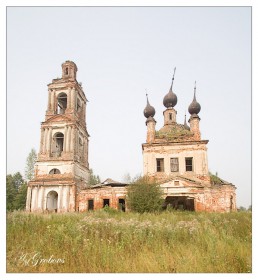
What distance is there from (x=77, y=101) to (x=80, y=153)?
5.70 metres

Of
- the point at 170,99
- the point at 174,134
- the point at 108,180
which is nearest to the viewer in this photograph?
the point at 174,134

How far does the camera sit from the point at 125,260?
571 centimetres

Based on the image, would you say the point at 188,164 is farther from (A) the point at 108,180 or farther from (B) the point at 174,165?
(A) the point at 108,180

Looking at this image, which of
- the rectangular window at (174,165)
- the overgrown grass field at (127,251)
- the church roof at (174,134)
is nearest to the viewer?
the overgrown grass field at (127,251)

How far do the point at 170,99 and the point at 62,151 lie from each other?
12.6 meters

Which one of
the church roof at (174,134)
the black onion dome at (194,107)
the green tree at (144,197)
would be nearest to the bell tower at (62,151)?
the green tree at (144,197)

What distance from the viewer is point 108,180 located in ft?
86.9

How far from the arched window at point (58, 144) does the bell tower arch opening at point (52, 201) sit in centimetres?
375

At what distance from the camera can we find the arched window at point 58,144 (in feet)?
82.5

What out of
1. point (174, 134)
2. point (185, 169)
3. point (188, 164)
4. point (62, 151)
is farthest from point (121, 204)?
point (174, 134)

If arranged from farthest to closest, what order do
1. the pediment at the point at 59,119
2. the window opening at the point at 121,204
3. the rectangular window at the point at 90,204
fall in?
the pediment at the point at 59,119 → the rectangular window at the point at 90,204 → the window opening at the point at 121,204

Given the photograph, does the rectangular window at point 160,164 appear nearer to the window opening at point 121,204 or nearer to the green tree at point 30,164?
the window opening at point 121,204

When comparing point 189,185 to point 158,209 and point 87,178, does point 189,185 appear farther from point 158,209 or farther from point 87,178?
point 87,178

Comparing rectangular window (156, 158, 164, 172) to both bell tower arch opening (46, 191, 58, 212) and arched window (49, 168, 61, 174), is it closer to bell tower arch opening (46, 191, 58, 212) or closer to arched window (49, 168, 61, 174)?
arched window (49, 168, 61, 174)
